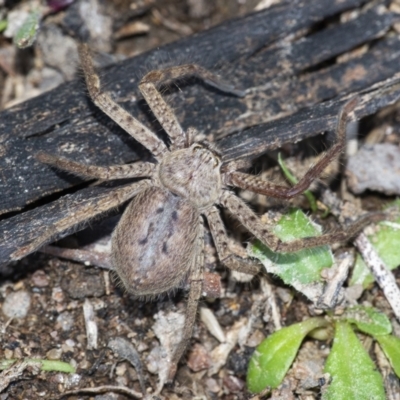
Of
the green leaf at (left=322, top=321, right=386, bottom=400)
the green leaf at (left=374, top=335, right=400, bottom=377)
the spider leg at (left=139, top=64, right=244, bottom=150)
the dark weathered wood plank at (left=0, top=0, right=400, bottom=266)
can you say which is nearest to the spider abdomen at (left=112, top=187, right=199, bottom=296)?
the dark weathered wood plank at (left=0, top=0, right=400, bottom=266)

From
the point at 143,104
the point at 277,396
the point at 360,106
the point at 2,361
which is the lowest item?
the point at 277,396

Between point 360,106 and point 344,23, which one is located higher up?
point 344,23

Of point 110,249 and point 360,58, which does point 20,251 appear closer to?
point 110,249

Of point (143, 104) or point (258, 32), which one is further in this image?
point (258, 32)

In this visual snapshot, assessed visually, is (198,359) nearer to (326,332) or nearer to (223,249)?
(223,249)

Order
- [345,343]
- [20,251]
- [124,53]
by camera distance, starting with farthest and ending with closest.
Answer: [124,53] < [345,343] < [20,251]

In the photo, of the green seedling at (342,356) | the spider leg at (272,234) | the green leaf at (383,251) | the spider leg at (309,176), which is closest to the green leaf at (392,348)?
the green seedling at (342,356)

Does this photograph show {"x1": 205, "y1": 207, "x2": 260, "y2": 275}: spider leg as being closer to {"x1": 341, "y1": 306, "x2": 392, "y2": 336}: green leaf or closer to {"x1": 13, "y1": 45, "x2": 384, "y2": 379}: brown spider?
{"x1": 13, "y1": 45, "x2": 384, "y2": 379}: brown spider

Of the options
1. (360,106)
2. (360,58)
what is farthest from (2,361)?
(360,58)
